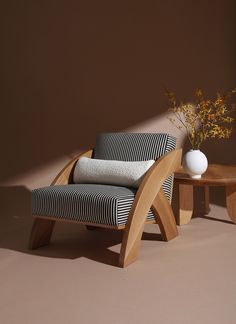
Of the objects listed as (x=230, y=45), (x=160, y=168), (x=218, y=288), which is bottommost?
(x=218, y=288)

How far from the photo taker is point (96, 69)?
481 centimetres

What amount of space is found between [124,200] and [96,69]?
2.54 m

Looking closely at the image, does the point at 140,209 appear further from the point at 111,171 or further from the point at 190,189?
the point at 190,189

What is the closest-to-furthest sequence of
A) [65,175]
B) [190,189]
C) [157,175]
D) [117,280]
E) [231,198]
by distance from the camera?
[117,280] < [157,175] < [65,175] < [231,198] < [190,189]

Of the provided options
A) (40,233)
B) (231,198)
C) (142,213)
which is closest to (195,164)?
(231,198)

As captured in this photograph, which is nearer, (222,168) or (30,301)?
(30,301)

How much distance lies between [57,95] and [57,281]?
278cm

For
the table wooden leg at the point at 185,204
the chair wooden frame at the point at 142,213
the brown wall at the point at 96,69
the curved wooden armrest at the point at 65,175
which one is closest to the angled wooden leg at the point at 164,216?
the chair wooden frame at the point at 142,213

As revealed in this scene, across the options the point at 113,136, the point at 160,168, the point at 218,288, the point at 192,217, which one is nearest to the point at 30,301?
the point at 218,288

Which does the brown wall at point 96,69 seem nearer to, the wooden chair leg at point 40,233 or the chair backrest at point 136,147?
the chair backrest at point 136,147

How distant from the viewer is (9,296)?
2152 millimetres

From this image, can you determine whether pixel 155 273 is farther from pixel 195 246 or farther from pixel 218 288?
pixel 195 246

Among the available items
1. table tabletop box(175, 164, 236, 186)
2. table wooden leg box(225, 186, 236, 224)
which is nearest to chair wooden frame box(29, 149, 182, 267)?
table tabletop box(175, 164, 236, 186)

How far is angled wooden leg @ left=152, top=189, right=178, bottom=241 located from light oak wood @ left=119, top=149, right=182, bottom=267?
4.5 inches
